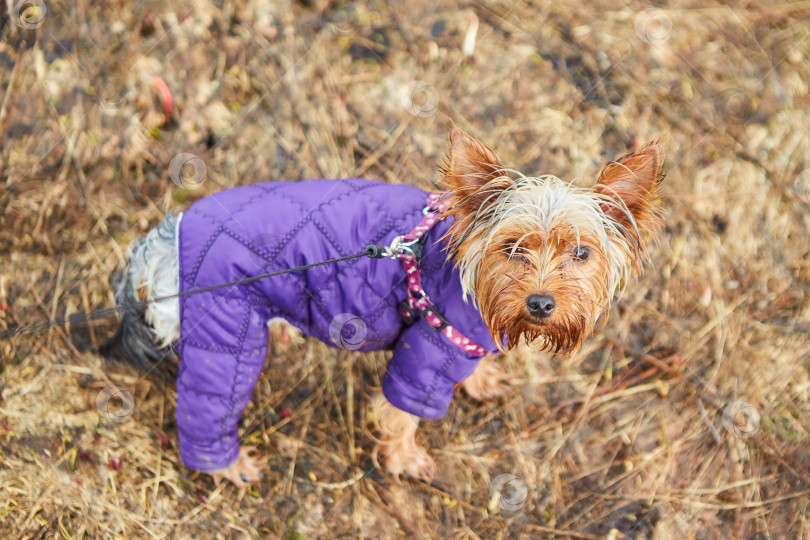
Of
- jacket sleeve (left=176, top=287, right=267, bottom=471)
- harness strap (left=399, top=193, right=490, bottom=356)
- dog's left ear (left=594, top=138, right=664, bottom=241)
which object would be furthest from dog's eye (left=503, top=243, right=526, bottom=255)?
jacket sleeve (left=176, top=287, right=267, bottom=471)

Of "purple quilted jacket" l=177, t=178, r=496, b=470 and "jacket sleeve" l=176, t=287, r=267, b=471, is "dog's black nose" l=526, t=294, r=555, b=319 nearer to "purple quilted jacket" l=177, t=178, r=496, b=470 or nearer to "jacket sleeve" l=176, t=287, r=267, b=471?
"purple quilted jacket" l=177, t=178, r=496, b=470

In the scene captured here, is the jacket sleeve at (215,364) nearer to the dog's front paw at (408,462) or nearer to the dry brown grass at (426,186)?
the dry brown grass at (426,186)

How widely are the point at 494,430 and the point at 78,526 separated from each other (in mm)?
3001

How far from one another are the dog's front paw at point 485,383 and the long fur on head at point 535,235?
4.83 feet

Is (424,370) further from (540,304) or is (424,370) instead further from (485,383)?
(485,383)

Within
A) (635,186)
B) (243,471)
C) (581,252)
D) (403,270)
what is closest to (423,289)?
(403,270)

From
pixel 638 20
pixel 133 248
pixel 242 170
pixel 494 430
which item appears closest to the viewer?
pixel 133 248

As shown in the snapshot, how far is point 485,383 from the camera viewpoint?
425cm

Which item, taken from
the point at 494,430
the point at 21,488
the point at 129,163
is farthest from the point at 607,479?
the point at 129,163

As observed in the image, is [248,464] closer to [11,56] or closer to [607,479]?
[607,479]

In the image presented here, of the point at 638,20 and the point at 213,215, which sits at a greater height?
the point at 638,20

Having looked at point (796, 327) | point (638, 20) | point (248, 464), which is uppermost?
point (638, 20)

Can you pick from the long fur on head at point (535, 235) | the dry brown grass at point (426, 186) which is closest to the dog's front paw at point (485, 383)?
the dry brown grass at point (426, 186)

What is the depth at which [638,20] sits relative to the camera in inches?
204
